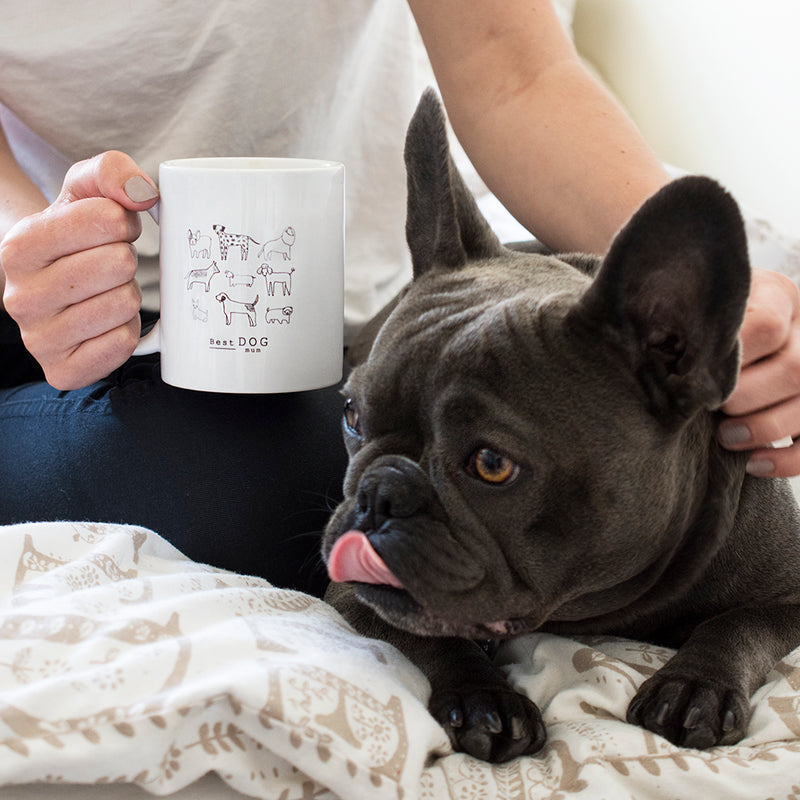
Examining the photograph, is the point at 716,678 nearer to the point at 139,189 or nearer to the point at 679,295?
the point at 679,295

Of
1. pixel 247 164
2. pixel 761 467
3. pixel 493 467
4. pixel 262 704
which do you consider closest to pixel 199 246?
pixel 247 164

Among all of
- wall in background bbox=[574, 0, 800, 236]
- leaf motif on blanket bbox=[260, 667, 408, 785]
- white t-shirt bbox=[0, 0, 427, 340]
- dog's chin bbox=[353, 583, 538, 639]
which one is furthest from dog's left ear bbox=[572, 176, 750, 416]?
wall in background bbox=[574, 0, 800, 236]

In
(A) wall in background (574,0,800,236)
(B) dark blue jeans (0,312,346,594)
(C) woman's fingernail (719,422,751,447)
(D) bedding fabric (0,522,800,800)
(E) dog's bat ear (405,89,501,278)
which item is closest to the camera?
(D) bedding fabric (0,522,800,800)

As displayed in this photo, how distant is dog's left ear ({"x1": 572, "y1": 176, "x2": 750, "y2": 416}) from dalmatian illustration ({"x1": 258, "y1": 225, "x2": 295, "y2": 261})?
312 mm

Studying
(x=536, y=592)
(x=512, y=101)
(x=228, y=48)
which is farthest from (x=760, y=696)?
(x=228, y=48)

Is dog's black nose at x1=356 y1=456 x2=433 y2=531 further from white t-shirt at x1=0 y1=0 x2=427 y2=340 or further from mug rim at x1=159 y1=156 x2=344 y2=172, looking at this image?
white t-shirt at x1=0 y1=0 x2=427 y2=340

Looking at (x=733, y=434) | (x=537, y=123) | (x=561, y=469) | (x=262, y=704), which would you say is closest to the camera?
(x=262, y=704)

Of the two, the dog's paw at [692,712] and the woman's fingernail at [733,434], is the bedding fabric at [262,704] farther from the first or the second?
the woman's fingernail at [733,434]

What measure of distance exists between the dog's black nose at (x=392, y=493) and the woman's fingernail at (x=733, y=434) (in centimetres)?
31

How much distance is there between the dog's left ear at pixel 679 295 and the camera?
84cm

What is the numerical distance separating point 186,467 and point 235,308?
0.32 meters

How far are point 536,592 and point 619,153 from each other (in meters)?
0.66

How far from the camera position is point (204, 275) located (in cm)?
103

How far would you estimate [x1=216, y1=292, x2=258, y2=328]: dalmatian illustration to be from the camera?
1039 millimetres
